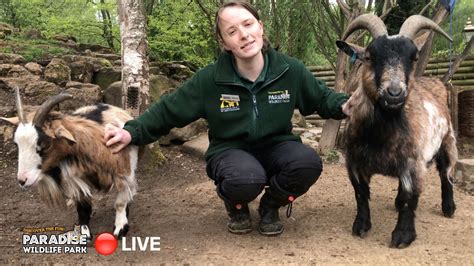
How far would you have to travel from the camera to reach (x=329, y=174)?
506cm

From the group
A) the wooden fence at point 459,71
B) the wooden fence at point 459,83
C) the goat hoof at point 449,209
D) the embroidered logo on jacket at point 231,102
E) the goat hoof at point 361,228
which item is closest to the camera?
the embroidered logo on jacket at point 231,102

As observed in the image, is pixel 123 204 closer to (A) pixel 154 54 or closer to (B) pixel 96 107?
(B) pixel 96 107

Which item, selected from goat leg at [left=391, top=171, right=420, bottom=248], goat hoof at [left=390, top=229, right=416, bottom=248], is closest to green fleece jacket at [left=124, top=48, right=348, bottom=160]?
goat leg at [left=391, top=171, right=420, bottom=248]

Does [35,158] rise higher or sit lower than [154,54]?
higher

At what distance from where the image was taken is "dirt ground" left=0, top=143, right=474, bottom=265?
2836mm

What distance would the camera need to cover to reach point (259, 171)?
2.98 m

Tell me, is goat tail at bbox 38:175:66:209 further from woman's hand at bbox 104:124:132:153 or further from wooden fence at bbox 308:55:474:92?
wooden fence at bbox 308:55:474:92

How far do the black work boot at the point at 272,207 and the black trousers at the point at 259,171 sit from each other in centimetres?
5

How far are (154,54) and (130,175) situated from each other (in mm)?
8331

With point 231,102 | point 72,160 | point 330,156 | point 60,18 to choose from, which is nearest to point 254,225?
point 231,102

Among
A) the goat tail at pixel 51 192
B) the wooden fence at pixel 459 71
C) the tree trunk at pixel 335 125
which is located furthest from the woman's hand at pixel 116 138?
the wooden fence at pixel 459 71

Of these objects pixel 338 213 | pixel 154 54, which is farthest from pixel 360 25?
pixel 154 54

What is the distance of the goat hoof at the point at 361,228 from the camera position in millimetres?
3195

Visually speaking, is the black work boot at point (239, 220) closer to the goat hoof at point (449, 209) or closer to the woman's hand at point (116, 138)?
the woman's hand at point (116, 138)
